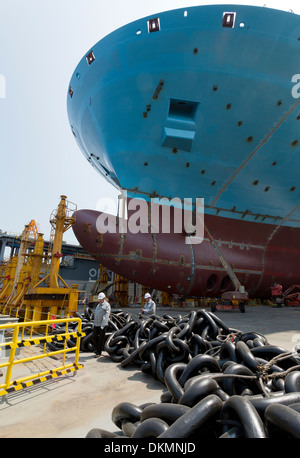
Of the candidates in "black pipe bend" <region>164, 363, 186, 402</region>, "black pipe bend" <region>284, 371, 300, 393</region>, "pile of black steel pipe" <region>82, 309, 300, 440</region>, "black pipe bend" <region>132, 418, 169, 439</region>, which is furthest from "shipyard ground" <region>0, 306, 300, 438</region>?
"black pipe bend" <region>284, 371, 300, 393</region>

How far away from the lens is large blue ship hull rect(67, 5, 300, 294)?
929 cm

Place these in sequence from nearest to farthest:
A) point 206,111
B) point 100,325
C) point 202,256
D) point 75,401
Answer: point 75,401 < point 100,325 < point 206,111 < point 202,256

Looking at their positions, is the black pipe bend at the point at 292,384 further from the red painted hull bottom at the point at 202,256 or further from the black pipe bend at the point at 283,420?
the red painted hull bottom at the point at 202,256

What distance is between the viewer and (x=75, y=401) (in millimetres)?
2680

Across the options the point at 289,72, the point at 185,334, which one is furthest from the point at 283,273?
the point at 185,334

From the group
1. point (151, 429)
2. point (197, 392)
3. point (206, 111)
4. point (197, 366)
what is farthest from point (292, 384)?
point (206, 111)

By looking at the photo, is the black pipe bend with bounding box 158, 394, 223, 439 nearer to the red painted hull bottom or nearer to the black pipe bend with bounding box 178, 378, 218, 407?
the black pipe bend with bounding box 178, 378, 218, 407

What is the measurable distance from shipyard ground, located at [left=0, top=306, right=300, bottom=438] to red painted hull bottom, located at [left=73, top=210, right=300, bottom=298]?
7.32 meters

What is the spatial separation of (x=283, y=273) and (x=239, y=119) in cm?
903

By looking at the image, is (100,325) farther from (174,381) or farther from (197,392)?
(197,392)

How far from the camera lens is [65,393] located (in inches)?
114

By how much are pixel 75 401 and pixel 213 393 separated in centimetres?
170

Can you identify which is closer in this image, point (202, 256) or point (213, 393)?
point (213, 393)
